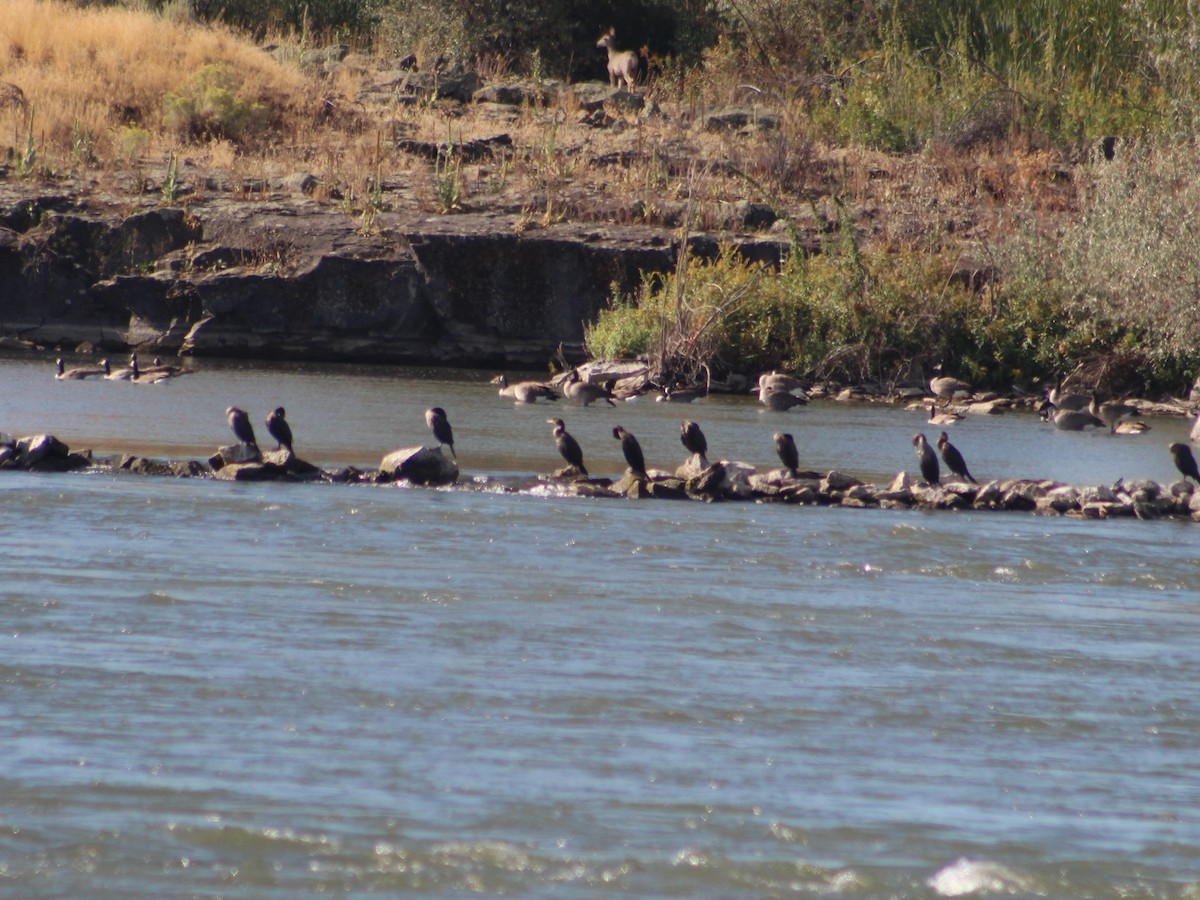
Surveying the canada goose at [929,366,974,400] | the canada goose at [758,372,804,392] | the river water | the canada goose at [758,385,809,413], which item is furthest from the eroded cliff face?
the river water

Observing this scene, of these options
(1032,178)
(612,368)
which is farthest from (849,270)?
(1032,178)

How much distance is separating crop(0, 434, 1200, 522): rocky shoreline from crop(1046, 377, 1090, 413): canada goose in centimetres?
774

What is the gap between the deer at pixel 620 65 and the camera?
33.6 m

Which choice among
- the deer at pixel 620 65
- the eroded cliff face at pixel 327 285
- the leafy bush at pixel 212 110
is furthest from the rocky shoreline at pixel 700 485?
the deer at pixel 620 65

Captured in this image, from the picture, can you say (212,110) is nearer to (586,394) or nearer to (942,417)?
(586,394)

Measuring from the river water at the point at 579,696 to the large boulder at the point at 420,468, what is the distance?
0.36 metres

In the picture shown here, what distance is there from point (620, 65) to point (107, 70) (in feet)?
34.4

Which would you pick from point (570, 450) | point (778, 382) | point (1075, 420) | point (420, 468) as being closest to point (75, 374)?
point (778, 382)

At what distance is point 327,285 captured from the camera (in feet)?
84.0

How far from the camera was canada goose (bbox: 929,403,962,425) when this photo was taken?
20.1 m

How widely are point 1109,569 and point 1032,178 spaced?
19.3 meters

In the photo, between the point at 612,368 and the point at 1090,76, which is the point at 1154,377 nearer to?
the point at 612,368

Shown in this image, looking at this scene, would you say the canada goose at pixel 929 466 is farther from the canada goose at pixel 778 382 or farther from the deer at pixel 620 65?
the deer at pixel 620 65

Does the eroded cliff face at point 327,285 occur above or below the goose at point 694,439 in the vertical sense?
above
